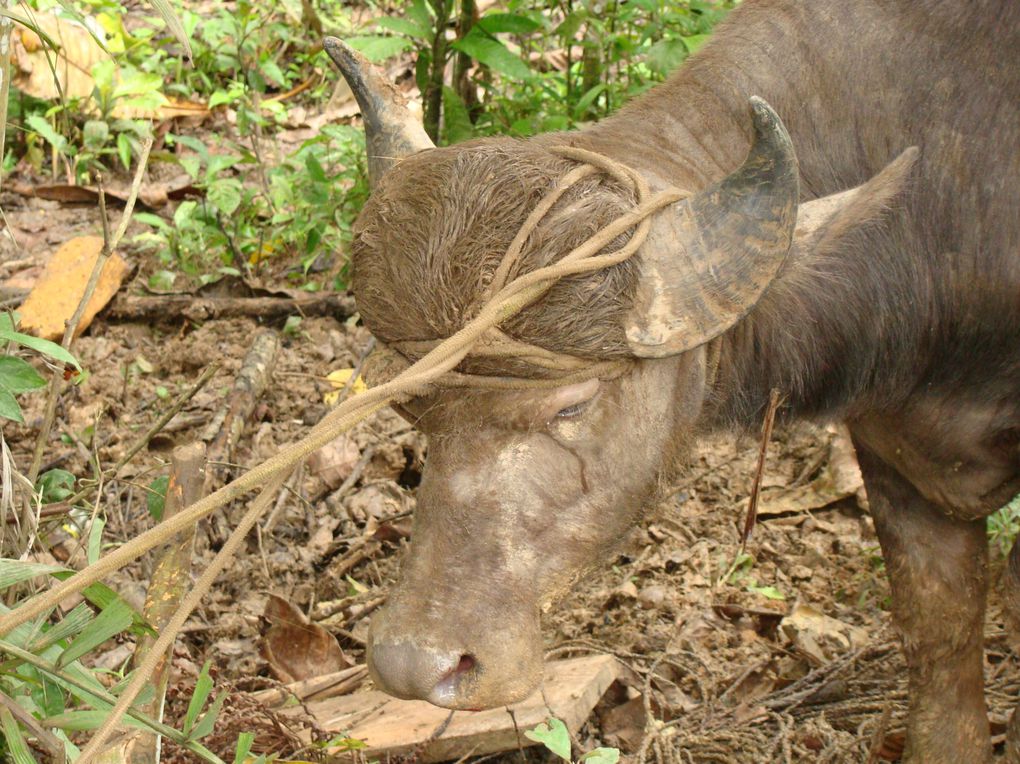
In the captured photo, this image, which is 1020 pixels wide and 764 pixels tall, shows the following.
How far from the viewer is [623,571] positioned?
15.1ft

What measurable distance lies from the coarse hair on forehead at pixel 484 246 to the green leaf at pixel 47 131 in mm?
4536

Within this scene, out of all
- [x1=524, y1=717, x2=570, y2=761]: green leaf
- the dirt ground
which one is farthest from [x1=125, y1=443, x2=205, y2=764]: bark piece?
[x1=524, y1=717, x2=570, y2=761]: green leaf

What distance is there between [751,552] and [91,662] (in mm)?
2494

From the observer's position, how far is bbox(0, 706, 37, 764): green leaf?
6.70 ft

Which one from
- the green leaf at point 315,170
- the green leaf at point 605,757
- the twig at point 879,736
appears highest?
the green leaf at point 315,170

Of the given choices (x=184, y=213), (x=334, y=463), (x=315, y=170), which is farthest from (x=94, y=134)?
(x=334, y=463)

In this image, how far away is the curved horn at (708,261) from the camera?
2.54m

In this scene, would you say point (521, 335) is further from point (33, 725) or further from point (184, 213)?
point (184, 213)

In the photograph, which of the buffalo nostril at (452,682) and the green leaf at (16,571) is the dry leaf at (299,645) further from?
the green leaf at (16,571)

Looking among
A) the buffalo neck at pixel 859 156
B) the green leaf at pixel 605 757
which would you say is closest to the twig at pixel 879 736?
the buffalo neck at pixel 859 156

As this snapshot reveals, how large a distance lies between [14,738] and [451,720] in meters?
1.55

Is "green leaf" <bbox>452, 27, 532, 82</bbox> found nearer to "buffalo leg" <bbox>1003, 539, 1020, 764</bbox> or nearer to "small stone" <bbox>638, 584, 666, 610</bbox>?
"small stone" <bbox>638, 584, 666, 610</bbox>

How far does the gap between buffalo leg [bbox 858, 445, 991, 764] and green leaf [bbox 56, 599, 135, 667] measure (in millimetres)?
2555

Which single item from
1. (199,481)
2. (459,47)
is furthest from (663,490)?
(459,47)
